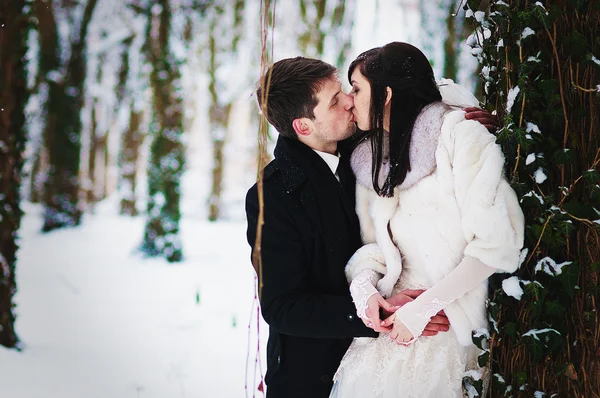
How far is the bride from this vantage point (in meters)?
1.46

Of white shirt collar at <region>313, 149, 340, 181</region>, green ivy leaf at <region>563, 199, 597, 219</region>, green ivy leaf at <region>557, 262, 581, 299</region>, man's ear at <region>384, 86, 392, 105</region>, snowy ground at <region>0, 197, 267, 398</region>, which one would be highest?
man's ear at <region>384, 86, 392, 105</region>

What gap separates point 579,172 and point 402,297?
579mm

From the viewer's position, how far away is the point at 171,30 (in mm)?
6633

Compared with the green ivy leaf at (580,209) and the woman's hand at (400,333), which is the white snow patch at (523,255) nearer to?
the green ivy leaf at (580,209)

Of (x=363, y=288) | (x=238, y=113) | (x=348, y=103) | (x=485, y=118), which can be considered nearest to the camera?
(x=485, y=118)

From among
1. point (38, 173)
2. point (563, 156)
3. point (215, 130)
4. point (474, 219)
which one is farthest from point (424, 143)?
point (38, 173)

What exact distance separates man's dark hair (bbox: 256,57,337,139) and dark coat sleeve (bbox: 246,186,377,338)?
27cm

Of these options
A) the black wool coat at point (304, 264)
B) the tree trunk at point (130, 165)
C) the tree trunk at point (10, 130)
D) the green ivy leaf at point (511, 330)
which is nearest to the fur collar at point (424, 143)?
the black wool coat at point (304, 264)

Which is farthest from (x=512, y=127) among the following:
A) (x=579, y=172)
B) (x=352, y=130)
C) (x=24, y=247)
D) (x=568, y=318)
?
(x=24, y=247)

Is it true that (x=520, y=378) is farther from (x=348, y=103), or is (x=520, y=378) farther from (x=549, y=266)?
(x=348, y=103)

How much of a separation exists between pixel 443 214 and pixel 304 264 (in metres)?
0.47

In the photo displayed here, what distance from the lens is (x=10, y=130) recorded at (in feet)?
11.6

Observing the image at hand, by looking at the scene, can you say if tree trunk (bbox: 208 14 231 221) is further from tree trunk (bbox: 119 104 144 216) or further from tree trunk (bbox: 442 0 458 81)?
tree trunk (bbox: 442 0 458 81)

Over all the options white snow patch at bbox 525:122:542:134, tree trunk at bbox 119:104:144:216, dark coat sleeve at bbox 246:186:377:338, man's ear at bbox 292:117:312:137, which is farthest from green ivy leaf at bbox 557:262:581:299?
tree trunk at bbox 119:104:144:216
